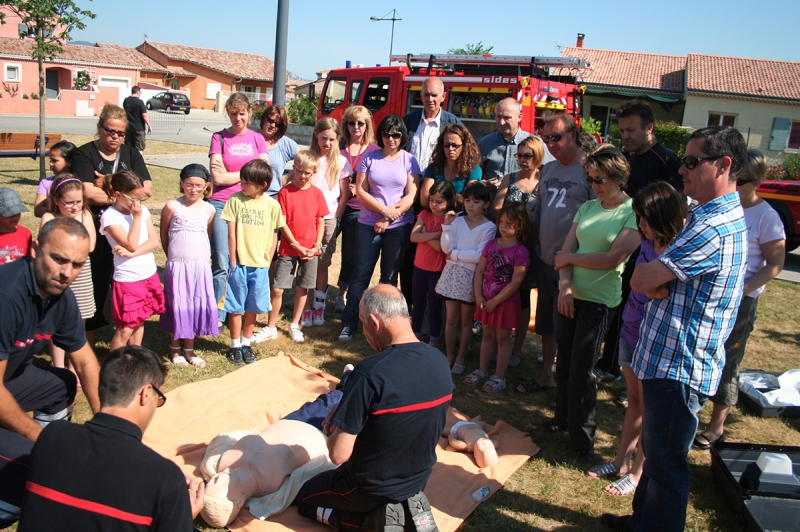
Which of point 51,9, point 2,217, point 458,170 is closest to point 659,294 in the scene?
point 458,170

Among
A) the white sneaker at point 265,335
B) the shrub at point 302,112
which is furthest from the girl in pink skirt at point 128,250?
the shrub at point 302,112

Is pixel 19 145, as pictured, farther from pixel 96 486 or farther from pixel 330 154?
pixel 96 486

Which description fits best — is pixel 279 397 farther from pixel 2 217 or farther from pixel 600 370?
pixel 600 370

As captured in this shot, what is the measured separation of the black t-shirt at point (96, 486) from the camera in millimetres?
1920

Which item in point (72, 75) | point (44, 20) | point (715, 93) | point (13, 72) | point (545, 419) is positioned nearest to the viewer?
point (545, 419)

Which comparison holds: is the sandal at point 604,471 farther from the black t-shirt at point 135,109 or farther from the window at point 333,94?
the window at point 333,94

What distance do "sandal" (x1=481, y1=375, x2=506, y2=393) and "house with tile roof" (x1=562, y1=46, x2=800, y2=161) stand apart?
28652 mm

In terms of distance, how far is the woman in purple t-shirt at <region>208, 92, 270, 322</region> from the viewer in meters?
5.57

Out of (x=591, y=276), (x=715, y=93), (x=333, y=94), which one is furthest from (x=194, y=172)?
(x=715, y=93)

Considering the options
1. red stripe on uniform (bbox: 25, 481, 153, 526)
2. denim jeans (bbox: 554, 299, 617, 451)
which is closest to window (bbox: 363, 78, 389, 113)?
denim jeans (bbox: 554, 299, 617, 451)

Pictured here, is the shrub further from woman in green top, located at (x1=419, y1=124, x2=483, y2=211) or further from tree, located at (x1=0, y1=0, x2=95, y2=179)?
woman in green top, located at (x1=419, y1=124, x2=483, y2=211)

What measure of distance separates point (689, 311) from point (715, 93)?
33708 mm

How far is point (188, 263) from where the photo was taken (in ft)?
16.3

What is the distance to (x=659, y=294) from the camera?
2.81 m
